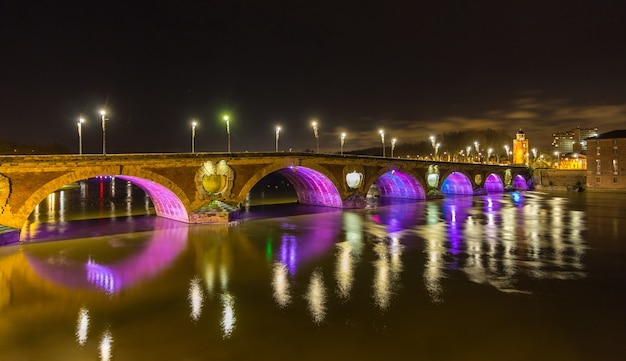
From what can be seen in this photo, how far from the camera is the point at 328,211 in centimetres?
4094

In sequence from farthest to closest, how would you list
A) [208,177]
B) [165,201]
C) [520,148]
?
[520,148], [165,201], [208,177]

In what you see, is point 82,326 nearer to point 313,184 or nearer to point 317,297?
point 317,297

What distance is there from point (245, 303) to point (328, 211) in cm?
2764

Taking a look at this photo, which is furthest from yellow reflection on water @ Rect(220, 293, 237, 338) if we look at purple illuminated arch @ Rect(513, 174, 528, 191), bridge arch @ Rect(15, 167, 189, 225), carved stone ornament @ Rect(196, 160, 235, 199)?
purple illuminated arch @ Rect(513, 174, 528, 191)

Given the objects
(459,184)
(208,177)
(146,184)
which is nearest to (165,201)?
(146,184)

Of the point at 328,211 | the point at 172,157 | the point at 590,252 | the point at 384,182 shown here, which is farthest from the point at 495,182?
the point at 172,157

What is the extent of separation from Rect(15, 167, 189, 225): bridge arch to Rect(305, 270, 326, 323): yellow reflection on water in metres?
16.3

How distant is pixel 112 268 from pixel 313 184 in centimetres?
2855

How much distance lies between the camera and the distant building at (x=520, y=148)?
125 metres

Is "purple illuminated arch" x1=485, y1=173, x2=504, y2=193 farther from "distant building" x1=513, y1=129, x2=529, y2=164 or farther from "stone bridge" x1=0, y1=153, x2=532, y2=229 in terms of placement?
"distant building" x1=513, y1=129, x2=529, y2=164

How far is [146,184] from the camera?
30.8 m

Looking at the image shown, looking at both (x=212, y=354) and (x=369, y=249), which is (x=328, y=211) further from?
(x=212, y=354)

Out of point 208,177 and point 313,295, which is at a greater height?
point 208,177

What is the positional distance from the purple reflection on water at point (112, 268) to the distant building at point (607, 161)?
284 ft
